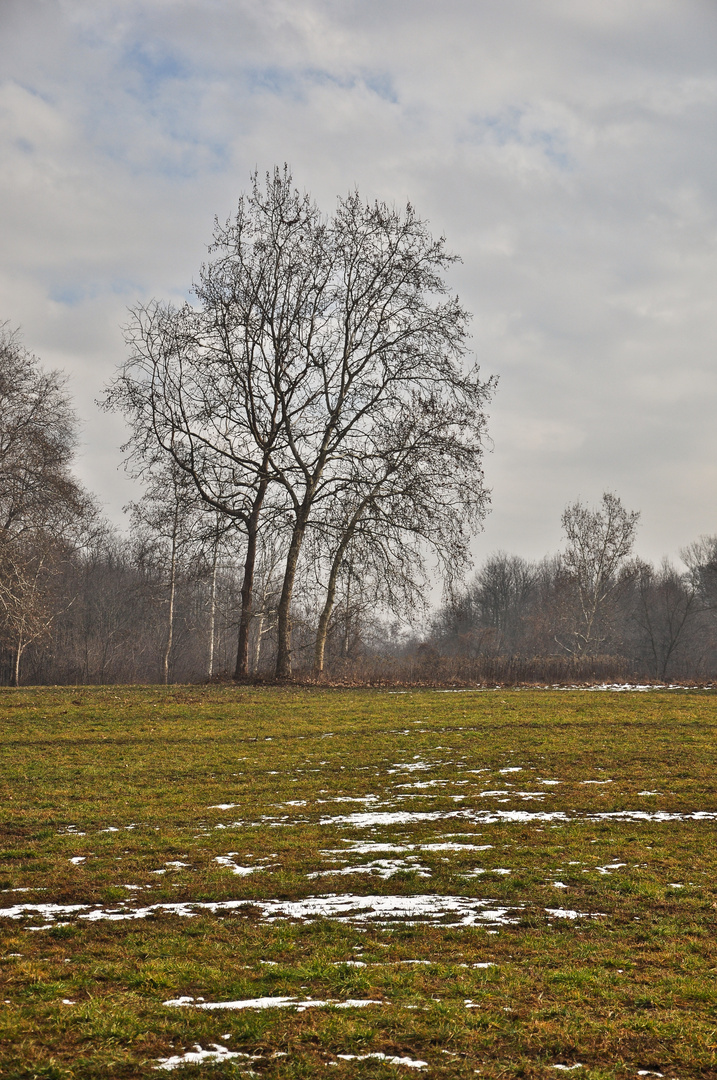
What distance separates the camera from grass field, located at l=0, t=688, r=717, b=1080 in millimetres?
3971

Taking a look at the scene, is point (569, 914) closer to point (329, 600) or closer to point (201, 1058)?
point (201, 1058)

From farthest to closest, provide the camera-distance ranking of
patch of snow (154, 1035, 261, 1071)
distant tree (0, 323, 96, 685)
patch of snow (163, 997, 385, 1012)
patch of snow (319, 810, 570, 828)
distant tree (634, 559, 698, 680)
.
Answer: distant tree (634, 559, 698, 680)
distant tree (0, 323, 96, 685)
patch of snow (319, 810, 570, 828)
patch of snow (163, 997, 385, 1012)
patch of snow (154, 1035, 261, 1071)

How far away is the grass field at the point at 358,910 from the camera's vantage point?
3971 millimetres

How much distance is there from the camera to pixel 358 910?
6.25 m

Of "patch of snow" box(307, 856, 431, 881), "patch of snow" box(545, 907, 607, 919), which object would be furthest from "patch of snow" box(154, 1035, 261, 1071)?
"patch of snow" box(307, 856, 431, 881)

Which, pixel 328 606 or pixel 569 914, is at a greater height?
pixel 328 606

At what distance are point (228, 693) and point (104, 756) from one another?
30.3 feet

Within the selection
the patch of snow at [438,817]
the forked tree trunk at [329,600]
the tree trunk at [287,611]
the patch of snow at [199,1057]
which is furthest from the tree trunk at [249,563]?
the patch of snow at [199,1057]

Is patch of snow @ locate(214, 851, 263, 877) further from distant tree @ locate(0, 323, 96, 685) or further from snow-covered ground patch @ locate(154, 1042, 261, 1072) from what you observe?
distant tree @ locate(0, 323, 96, 685)

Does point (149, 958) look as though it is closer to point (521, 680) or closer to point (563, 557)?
point (521, 680)

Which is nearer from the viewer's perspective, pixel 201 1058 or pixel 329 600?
pixel 201 1058

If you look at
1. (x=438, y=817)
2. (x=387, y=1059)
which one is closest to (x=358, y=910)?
(x=387, y=1059)

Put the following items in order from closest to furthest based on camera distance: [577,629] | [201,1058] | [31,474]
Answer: [201,1058] < [31,474] < [577,629]

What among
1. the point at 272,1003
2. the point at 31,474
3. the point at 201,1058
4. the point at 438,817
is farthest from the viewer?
the point at 31,474
